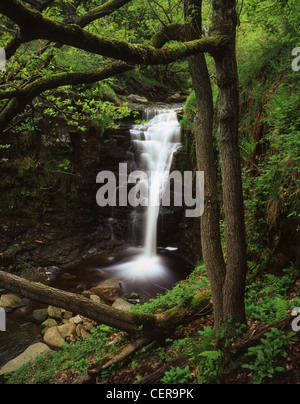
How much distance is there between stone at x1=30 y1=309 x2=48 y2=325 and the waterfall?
470cm

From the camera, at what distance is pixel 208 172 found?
3590 mm

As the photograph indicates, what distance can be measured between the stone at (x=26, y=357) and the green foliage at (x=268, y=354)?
4.80 meters

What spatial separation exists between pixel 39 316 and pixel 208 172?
20.8ft

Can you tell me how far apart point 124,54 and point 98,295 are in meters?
7.37

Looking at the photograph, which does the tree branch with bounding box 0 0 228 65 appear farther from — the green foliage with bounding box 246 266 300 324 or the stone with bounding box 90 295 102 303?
the stone with bounding box 90 295 102 303

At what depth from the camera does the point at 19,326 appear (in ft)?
22.8

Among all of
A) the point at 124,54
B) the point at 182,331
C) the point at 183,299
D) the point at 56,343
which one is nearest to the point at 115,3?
the point at 124,54

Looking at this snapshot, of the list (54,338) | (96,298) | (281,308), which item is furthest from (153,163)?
(281,308)

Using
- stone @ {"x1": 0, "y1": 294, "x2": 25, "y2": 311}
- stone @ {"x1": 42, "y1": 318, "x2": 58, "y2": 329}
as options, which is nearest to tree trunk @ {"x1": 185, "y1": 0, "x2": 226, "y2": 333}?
stone @ {"x1": 42, "y1": 318, "x2": 58, "y2": 329}

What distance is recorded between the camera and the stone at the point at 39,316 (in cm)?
702

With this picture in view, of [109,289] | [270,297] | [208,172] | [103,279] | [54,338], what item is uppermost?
[208,172]

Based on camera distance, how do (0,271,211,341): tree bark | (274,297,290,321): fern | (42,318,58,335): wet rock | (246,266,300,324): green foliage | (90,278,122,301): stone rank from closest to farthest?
(274,297,290,321): fern < (246,266,300,324): green foliage < (0,271,211,341): tree bark < (42,318,58,335): wet rock < (90,278,122,301): stone

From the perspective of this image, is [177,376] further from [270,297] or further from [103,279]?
[103,279]

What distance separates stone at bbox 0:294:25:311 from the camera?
7598 millimetres
